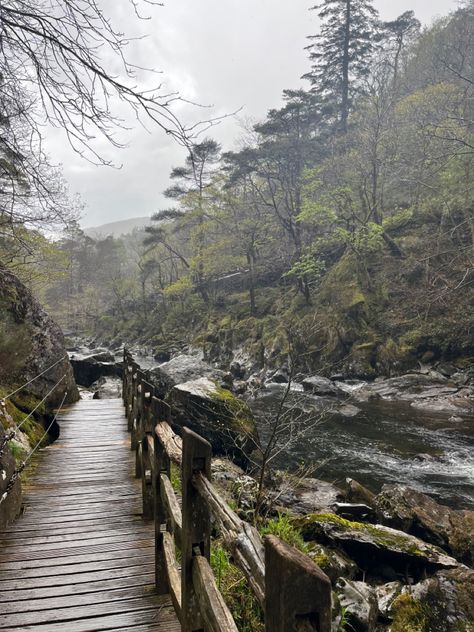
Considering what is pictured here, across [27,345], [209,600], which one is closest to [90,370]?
[27,345]

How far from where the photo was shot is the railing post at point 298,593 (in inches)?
38.1

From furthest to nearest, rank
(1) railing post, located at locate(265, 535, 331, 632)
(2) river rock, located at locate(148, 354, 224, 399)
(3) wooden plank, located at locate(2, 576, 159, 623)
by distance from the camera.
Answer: (2) river rock, located at locate(148, 354, 224, 399), (3) wooden plank, located at locate(2, 576, 159, 623), (1) railing post, located at locate(265, 535, 331, 632)

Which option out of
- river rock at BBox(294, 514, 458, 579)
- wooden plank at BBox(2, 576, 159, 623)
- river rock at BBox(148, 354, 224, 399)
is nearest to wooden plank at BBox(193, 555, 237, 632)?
wooden plank at BBox(2, 576, 159, 623)

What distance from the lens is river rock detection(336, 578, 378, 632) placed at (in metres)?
3.82

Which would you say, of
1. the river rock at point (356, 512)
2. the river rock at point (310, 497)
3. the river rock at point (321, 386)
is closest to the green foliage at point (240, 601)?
the river rock at point (310, 497)

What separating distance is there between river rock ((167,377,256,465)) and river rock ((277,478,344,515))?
1735 millimetres

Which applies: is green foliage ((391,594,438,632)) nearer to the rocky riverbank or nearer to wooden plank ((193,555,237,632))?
the rocky riverbank

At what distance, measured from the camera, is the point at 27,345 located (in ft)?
30.1

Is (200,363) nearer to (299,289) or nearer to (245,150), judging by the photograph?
(299,289)

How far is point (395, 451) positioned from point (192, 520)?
30.2ft

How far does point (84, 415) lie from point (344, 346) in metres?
13.4

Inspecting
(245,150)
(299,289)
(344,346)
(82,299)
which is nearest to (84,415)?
(344,346)

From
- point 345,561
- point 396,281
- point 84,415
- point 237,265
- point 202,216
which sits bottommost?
point 345,561

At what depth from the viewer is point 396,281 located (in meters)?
21.4
